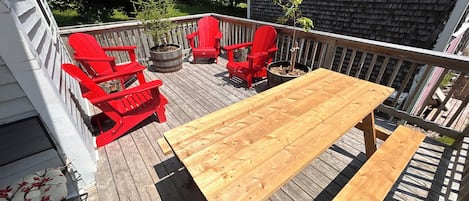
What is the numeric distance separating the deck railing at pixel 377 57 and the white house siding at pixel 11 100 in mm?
2670

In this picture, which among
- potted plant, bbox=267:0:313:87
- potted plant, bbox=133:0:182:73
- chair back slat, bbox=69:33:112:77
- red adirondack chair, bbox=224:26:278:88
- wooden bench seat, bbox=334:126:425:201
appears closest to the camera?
wooden bench seat, bbox=334:126:425:201

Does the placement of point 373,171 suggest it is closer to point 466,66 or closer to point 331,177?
point 331,177

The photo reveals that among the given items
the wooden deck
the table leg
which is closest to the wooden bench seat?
the table leg

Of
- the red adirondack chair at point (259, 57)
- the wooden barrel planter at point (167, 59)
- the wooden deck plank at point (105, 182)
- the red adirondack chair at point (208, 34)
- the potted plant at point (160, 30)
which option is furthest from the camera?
the red adirondack chair at point (208, 34)

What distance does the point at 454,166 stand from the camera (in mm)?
1766

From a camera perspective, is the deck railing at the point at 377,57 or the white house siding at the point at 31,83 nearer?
the white house siding at the point at 31,83

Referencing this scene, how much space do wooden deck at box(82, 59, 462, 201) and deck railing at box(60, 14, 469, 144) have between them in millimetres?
501

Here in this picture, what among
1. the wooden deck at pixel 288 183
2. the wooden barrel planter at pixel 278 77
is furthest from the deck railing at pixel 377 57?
the wooden deck at pixel 288 183

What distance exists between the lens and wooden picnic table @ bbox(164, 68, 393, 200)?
3.00 ft

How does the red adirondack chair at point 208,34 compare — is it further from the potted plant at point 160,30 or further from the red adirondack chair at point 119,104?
the red adirondack chair at point 119,104

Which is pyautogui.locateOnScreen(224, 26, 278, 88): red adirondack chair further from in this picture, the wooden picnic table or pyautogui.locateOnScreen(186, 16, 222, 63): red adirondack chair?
the wooden picnic table

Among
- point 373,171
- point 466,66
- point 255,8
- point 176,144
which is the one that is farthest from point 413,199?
point 255,8

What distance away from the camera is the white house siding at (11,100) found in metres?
1.19

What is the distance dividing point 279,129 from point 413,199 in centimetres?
138
